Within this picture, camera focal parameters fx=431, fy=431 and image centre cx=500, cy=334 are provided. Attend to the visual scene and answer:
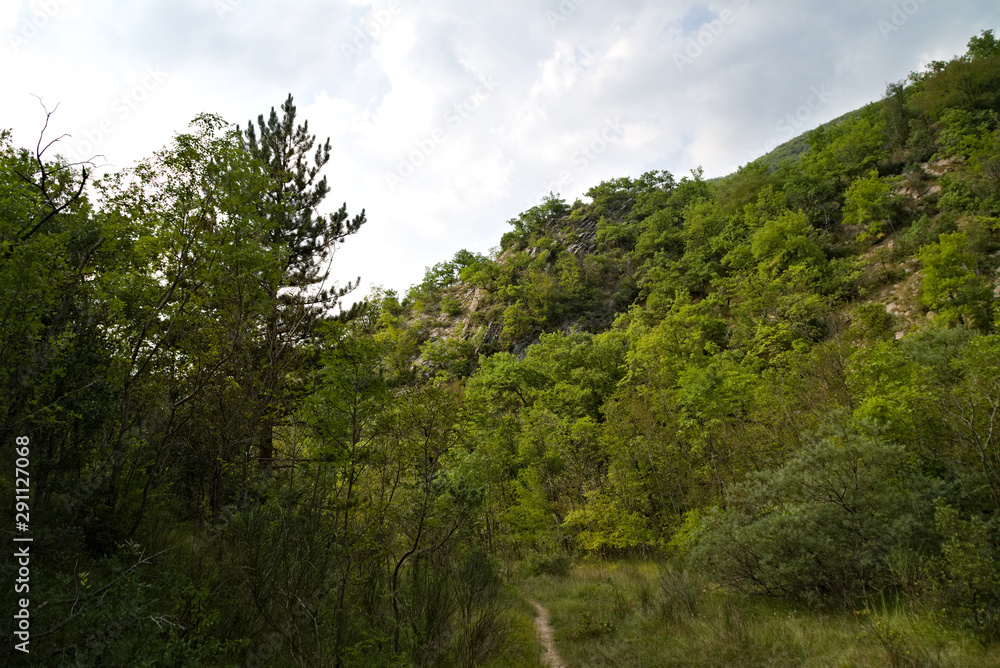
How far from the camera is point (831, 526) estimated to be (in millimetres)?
7844

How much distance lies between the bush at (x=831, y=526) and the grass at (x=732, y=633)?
53cm

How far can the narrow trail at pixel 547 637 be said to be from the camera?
7777 mm

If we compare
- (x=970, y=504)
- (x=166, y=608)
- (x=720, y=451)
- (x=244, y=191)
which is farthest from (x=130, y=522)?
(x=720, y=451)

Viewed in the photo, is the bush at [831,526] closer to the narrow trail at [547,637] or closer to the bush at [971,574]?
the bush at [971,574]

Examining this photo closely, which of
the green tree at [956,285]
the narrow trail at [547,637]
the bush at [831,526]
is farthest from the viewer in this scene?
the green tree at [956,285]

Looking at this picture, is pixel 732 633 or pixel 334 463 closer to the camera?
pixel 334 463

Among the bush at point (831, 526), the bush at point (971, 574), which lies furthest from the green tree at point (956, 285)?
the bush at point (971, 574)

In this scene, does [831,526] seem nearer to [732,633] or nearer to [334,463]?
[732,633]

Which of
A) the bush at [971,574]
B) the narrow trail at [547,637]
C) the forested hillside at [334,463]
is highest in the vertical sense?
the forested hillside at [334,463]

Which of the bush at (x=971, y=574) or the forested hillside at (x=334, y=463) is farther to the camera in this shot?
the bush at (x=971, y=574)

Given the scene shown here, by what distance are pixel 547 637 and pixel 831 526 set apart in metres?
6.06

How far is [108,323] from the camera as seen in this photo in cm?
630

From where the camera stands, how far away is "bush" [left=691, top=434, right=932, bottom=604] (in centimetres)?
745

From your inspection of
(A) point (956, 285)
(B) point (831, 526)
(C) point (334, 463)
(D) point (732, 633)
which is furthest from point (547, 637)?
(A) point (956, 285)
